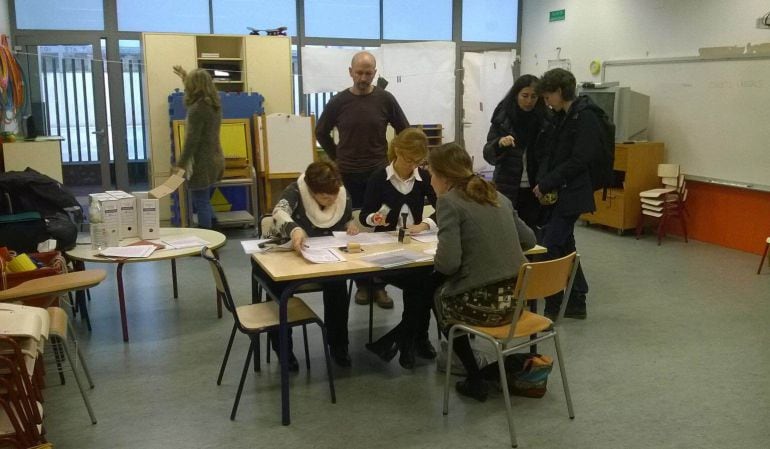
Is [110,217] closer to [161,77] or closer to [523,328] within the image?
[523,328]

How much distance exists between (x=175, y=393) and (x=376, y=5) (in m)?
6.31

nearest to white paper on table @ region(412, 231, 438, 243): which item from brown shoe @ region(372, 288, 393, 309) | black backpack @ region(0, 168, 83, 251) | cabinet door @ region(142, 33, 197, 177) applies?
brown shoe @ region(372, 288, 393, 309)

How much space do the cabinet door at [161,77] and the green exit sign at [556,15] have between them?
4.24 m

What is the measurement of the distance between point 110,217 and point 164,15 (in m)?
4.31

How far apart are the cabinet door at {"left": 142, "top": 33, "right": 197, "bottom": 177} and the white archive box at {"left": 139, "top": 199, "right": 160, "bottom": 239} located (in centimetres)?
312

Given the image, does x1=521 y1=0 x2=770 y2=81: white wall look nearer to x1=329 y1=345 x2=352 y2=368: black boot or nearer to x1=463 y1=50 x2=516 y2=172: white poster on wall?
x1=463 y1=50 x2=516 y2=172: white poster on wall

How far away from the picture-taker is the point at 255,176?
6496 mm

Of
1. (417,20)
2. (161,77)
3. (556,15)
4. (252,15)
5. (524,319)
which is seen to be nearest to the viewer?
(524,319)

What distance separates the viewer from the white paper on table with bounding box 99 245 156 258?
11.6ft

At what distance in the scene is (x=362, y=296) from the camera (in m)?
4.41

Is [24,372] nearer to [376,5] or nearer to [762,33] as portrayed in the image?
[762,33]

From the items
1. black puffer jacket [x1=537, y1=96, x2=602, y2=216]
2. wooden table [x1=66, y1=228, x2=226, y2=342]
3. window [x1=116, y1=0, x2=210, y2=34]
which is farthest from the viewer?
window [x1=116, y1=0, x2=210, y2=34]

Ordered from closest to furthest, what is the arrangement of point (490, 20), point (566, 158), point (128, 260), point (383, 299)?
point (128, 260) < point (566, 158) < point (383, 299) < point (490, 20)

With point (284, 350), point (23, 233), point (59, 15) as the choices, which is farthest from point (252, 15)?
point (284, 350)
